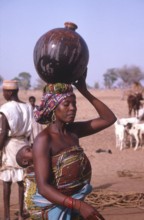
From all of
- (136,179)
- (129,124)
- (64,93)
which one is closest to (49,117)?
(64,93)

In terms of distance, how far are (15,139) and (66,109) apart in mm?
2653

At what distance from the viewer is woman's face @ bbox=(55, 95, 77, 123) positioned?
2.92m

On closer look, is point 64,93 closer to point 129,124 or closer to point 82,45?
point 82,45

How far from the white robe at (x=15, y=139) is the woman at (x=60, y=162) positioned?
7.83ft

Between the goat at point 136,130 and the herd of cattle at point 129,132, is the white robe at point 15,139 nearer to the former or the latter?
the herd of cattle at point 129,132

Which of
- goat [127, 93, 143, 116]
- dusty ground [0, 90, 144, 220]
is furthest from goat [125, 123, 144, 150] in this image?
goat [127, 93, 143, 116]

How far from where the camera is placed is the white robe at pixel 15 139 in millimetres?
5371

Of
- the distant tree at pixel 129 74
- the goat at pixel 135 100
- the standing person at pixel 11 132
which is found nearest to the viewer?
the standing person at pixel 11 132

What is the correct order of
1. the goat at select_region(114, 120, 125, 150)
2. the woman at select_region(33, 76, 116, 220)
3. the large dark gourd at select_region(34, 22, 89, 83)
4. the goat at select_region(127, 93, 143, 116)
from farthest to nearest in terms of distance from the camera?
the goat at select_region(127, 93, 143, 116) < the goat at select_region(114, 120, 125, 150) < the large dark gourd at select_region(34, 22, 89, 83) < the woman at select_region(33, 76, 116, 220)

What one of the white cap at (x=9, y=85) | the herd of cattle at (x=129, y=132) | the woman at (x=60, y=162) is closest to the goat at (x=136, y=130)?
the herd of cattle at (x=129, y=132)

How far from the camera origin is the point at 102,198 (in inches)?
268

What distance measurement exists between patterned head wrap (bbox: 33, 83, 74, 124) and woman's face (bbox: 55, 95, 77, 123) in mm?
24

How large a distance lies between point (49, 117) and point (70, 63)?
1.25 ft

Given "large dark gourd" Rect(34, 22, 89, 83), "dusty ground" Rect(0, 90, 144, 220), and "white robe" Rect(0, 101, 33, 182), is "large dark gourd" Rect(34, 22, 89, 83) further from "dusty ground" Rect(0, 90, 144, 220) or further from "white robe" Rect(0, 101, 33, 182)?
"dusty ground" Rect(0, 90, 144, 220)
